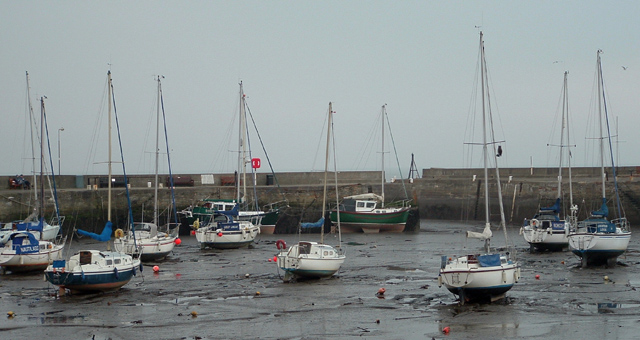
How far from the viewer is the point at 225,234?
38.3m

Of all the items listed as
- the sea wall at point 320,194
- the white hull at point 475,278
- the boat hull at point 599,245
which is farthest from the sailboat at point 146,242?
the boat hull at point 599,245

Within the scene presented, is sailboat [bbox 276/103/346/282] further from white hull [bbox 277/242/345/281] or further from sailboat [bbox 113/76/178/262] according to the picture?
sailboat [bbox 113/76/178/262]

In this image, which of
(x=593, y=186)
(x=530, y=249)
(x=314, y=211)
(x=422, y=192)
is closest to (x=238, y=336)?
(x=530, y=249)

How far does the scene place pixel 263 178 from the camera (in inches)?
2223

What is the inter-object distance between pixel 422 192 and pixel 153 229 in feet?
96.8

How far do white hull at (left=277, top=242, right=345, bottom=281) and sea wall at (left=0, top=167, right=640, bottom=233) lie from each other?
63.8 feet

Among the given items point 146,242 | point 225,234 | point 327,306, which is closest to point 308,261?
point 327,306

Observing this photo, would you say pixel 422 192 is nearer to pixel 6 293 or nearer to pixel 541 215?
pixel 541 215

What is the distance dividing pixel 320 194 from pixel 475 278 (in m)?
31.2

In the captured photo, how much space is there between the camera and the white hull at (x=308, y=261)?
2589 cm

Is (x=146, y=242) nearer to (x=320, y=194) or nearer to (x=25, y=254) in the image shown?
(x=25, y=254)

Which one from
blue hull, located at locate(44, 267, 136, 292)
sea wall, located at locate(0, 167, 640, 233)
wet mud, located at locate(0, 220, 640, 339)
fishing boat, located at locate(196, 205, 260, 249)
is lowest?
wet mud, located at locate(0, 220, 640, 339)

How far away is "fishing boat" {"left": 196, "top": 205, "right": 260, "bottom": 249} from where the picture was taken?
38.0m

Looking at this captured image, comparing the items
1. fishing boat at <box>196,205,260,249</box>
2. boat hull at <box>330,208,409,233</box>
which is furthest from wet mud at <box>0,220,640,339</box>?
boat hull at <box>330,208,409,233</box>
